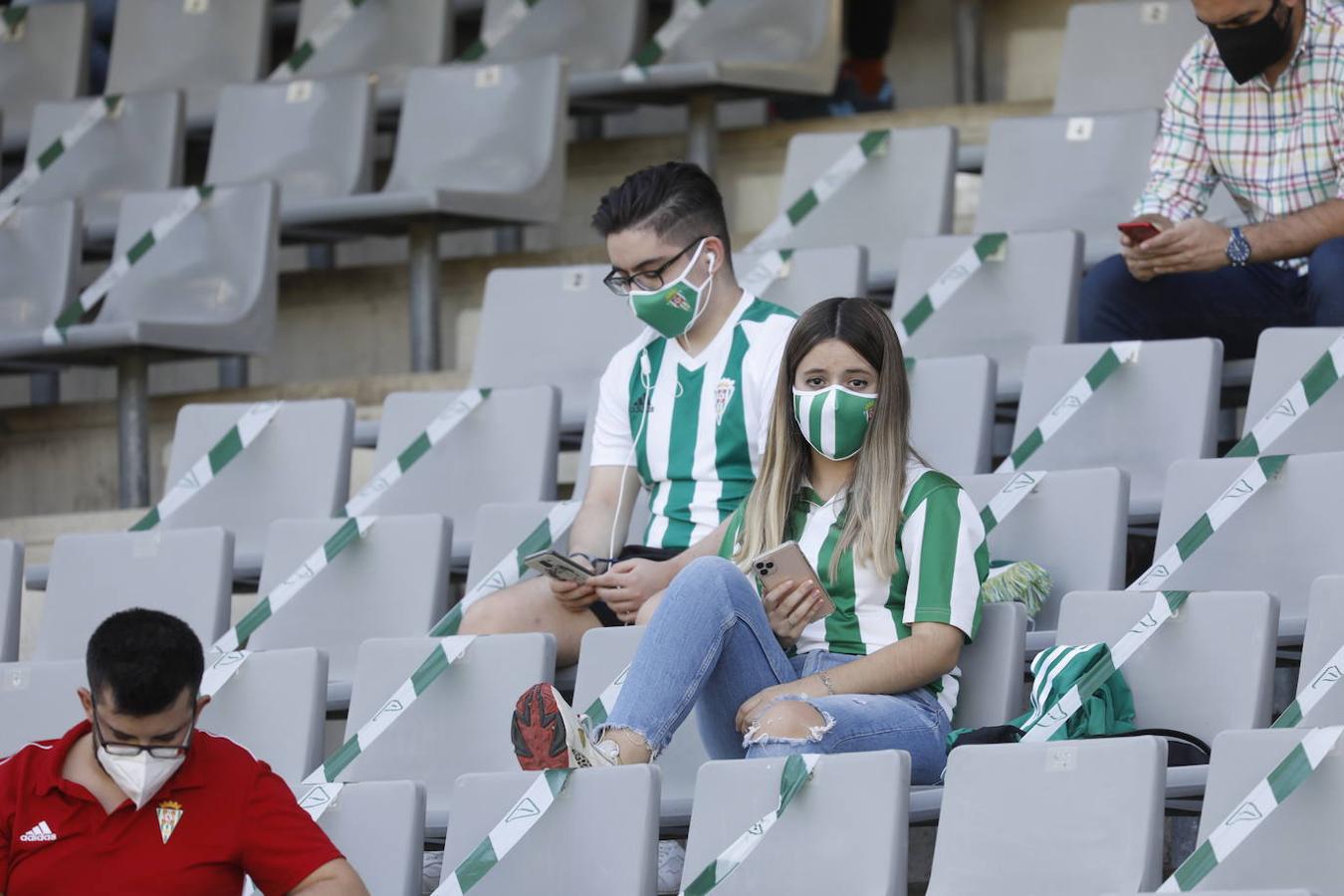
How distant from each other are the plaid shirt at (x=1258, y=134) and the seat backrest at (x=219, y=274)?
207 centimetres

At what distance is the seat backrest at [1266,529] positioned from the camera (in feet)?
10.7

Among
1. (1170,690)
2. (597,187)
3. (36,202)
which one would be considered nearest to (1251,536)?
(1170,690)

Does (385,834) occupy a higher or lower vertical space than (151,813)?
lower

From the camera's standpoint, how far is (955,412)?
151 inches

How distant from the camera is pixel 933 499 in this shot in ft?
9.88

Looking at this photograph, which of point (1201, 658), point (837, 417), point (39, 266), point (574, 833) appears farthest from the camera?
point (39, 266)

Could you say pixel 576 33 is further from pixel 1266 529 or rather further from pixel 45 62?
pixel 1266 529

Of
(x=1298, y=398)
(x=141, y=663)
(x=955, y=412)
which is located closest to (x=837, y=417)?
(x=955, y=412)

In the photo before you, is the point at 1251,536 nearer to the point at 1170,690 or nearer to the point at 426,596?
the point at 1170,690

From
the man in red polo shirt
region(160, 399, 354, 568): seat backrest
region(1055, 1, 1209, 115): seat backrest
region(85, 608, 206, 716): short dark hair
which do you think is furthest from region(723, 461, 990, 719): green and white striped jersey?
region(1055, 1, 1209, 115): seat backrest

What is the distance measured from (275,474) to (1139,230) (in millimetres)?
1680

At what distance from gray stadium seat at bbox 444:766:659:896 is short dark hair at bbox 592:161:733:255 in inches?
A: 40.2

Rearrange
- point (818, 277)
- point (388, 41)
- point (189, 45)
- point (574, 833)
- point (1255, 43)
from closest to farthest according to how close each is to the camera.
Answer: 1. point (574, 833)
2. point (1255, 43)
3. point (818, 277)
4. point (388, 41)
5. point (189, 45)

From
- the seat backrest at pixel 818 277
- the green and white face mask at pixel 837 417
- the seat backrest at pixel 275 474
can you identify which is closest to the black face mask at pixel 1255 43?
the seat backrest at pixel 818 277
